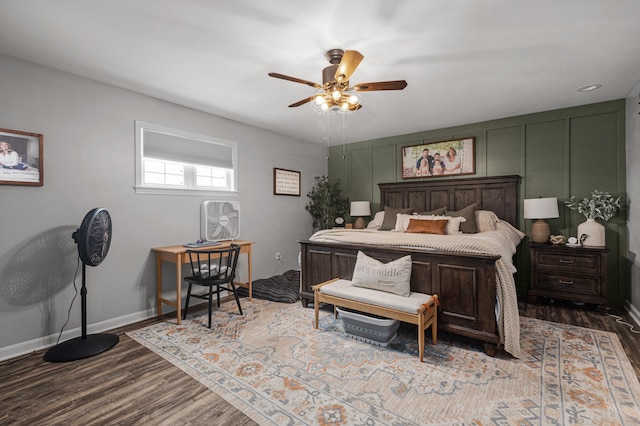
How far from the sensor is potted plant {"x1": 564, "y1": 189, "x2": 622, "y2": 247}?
3507 mm

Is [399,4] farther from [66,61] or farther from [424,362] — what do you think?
[66,61]

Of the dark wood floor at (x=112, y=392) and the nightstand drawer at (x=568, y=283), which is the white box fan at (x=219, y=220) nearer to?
the dark wood floor at (x=112, y=392)

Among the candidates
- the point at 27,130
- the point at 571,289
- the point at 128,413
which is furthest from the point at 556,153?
the point at 27,130

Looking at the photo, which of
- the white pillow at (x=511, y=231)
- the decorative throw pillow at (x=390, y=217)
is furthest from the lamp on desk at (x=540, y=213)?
the decorative throw pillow at (x=390, y=217)

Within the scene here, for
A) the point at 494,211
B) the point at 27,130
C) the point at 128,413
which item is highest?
the point at 27,130

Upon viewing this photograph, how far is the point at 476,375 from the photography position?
85.4 inches

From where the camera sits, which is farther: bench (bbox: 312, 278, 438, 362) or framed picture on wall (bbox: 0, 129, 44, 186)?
framed picture on wall (bbox: 0, 129, 44, 186)

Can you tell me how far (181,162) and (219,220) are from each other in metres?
0.87

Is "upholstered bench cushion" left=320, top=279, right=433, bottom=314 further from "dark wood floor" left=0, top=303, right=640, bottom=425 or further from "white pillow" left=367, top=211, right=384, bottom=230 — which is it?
"white pillow" left=367, top=211, right=384, bottom=230

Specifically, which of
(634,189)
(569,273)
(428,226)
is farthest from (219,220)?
(634,189)

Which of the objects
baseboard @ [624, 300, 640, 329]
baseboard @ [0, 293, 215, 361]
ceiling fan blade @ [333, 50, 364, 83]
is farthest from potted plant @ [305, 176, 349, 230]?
baseboard @ [624, 300, 640, 329]

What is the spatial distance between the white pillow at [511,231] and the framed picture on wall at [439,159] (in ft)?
3.07

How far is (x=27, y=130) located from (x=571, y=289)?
5789mm

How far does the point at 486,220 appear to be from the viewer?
13.4ft
